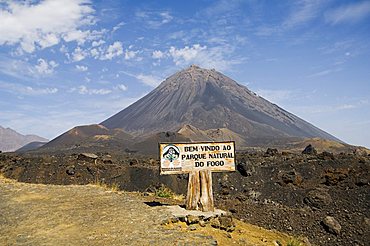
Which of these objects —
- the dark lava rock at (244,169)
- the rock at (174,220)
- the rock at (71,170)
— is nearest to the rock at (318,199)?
the dark lava rock at (244,169)

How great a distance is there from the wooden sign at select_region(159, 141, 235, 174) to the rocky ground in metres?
2.07

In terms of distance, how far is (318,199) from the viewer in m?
14.1

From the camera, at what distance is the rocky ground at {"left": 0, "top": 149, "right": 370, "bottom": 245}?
35.0 feet

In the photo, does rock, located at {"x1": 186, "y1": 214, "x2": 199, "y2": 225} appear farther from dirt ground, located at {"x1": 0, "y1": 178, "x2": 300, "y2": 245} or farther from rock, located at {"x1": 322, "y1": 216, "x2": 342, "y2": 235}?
rock, located at {"x1": 322, "y1": 216, "x2": 342, "y2": 235}

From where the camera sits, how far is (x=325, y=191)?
48.2 ft

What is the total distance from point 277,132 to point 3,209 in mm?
104368

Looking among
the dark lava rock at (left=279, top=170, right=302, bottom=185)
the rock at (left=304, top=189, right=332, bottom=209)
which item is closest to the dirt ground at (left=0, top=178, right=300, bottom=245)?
the rock at (left=304, top=189, right=332, bottom=209)

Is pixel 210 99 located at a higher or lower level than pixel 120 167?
higher

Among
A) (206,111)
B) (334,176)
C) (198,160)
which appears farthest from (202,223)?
(206,111)

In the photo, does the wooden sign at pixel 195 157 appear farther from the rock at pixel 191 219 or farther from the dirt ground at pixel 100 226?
the rock at pixel 191 219

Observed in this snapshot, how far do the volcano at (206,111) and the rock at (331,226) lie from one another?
7668cm

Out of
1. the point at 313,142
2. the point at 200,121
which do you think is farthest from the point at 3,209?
the point at 200,121

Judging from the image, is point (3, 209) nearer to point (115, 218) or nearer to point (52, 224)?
point (52, 224)

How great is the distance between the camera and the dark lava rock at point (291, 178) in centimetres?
1783
